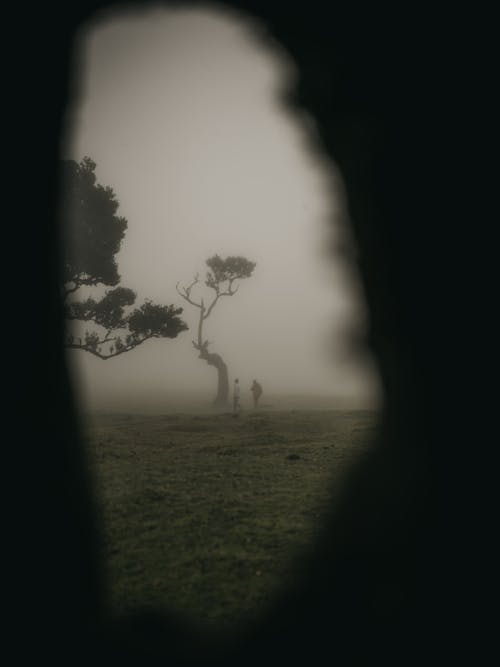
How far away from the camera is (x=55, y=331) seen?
10.8 m

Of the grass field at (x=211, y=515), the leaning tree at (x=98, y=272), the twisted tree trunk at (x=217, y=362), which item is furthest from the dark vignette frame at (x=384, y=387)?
the twisted tree trunk at (x=217, y=362)

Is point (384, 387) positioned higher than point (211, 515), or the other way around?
point (384, 387)

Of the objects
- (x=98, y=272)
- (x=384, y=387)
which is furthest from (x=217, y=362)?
(x=384, y=387)

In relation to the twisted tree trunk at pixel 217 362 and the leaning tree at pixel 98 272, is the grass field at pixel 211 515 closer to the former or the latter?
the leaning tree at pixel 98 272

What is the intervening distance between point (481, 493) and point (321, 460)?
732 centimetres

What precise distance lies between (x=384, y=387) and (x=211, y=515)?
4.98 m

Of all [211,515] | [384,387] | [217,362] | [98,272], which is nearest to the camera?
[211,515]

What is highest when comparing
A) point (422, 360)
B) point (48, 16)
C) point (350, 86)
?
point (48, 16)

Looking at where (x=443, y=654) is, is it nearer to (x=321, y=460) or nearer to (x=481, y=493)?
(x=481, y=493)

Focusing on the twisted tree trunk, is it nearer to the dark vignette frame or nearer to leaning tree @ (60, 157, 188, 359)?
leaning tree @ (60, 157, 188, 359)

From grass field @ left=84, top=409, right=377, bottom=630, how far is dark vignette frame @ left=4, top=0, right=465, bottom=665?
441mm

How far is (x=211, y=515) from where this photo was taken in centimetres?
891

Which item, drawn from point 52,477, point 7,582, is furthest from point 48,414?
point 7,582

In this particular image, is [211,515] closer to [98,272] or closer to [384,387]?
[384,387]
